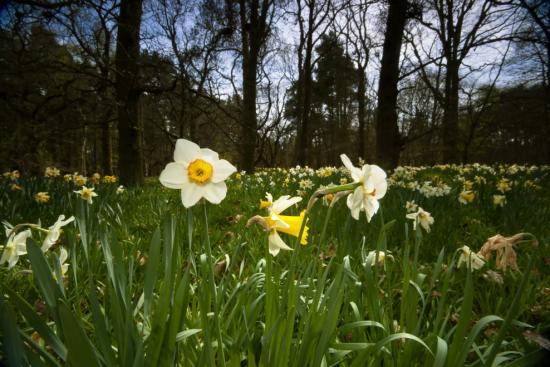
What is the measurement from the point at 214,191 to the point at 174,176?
0.31 ft

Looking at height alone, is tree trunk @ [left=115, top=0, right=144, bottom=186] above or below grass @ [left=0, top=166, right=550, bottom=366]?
above

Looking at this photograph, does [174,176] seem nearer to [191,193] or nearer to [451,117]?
[191,193]

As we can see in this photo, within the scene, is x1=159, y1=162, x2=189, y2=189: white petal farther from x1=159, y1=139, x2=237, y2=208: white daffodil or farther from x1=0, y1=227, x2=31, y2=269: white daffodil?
x1=0, y1=227, x2=31, y2=269: white daffodil

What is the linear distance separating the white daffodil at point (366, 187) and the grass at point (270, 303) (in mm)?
113

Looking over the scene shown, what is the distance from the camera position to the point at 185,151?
0.77 meters

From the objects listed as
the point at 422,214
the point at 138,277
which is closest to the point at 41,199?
the point at 138,277

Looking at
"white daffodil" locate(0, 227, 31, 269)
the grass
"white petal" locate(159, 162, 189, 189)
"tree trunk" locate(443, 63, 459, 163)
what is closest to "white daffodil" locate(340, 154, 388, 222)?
the grass

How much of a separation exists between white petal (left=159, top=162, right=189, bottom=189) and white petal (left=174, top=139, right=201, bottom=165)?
0.01m

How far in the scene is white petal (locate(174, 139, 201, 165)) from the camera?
0.77 metres

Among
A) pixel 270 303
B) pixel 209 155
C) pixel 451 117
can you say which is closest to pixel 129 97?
pixel 209 155

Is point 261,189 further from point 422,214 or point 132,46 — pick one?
point 422,214

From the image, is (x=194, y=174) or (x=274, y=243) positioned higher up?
(x=194, y=174)

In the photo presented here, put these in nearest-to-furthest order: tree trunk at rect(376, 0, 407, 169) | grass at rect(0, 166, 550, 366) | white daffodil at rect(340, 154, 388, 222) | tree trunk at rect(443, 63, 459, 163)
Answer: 1. grass at rect(0, 166, 550, 366)
2. white daffodil at rect(340, 154, 388, 222)
3. tree trunk at rect(376, 0, 407, 169)
4. tree trunk at rect(443, 63, 459, 163)

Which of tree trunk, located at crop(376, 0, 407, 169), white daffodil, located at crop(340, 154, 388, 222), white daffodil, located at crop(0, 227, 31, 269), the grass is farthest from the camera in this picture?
tree trunk, located at crop(376, 0, 407, 169)
